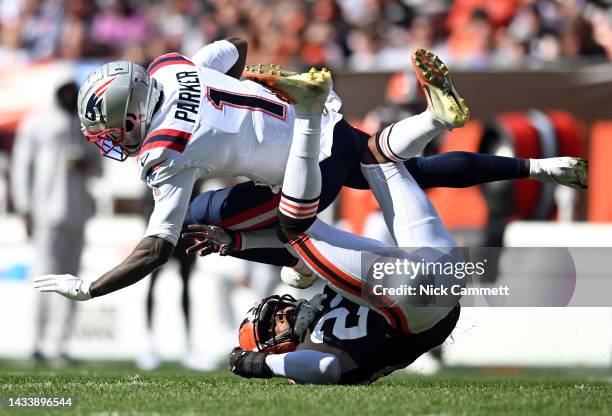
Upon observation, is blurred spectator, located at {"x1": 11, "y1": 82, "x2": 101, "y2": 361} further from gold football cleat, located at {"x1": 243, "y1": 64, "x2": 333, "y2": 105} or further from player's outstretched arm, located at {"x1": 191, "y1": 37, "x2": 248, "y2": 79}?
gold football cleat, located at {"x1": 243, "y1": 64, "x2": 333, "y2": 105}

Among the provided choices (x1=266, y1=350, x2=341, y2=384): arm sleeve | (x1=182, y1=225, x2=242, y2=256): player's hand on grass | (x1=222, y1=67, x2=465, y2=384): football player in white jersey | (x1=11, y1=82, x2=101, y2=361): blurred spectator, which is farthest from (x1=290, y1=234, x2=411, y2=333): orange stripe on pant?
(x1=11, y1=82, x2=101, y2=361): blurred spectator

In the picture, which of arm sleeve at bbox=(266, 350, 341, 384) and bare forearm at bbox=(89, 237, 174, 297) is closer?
bare forearm at bbox=(89, 237, 174, 297)

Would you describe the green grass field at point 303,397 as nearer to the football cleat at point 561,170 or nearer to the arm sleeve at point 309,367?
the arm sleeve at point 309,367

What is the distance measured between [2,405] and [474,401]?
2149 millimetres

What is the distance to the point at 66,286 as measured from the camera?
6.12 m

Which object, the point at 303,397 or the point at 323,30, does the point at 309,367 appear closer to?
the point at 303,397

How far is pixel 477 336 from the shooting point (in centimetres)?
905

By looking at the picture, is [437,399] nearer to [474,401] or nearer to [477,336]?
[474,401]

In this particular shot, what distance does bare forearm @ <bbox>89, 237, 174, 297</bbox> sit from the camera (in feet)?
19.8

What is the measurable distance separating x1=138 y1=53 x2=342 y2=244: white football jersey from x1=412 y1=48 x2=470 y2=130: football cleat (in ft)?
1.97

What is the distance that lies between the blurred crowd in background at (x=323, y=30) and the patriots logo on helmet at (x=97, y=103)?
479 centimetres

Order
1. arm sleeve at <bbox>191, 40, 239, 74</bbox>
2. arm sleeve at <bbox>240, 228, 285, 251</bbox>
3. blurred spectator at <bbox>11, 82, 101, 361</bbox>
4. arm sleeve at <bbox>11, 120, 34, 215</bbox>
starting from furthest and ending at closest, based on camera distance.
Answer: arm sleeve at <bbox>11, 120, 34, 215</bbox> < blurred spectator at <bbox>11, 82, 101, 361</bbox> < arm sleeve at <bbox>191, 40, 239, 74</bbox> < arm sleeve at <bbox>240, 228, 285, 251</bbox>

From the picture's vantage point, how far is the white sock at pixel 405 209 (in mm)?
6438

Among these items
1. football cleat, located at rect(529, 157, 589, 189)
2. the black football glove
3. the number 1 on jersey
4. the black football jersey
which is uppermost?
the number 1 on jersey
